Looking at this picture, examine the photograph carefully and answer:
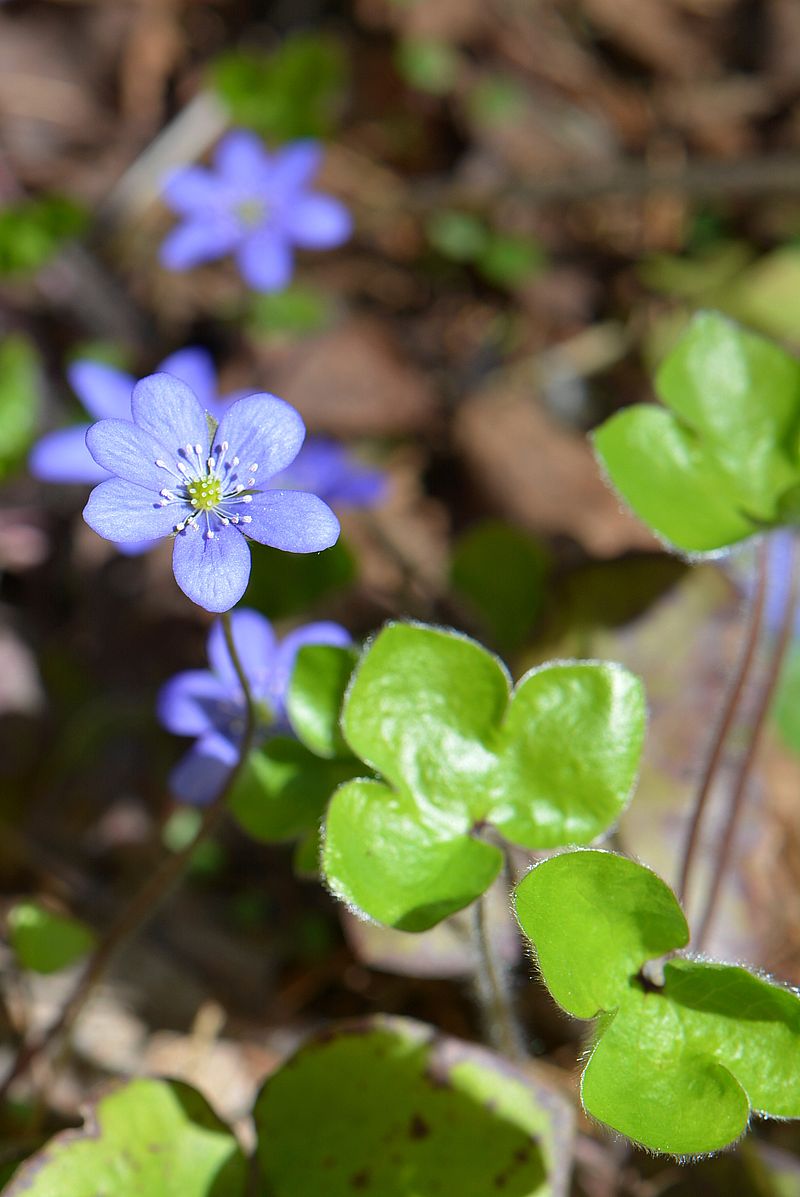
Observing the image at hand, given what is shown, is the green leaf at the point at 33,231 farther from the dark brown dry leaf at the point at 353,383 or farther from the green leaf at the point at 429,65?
the green leaf at the point at 429,65

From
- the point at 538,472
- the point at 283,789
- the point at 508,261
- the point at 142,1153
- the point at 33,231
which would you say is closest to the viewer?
the point at 142,1153

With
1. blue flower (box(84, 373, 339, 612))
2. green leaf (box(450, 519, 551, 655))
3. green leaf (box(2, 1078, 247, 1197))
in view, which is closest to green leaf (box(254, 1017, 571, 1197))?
→ green leaf (box(2, 1078, 247, 1197))

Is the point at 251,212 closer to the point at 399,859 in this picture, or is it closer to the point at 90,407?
the point at 90,407

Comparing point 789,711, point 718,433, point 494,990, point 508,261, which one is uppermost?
point 718,433

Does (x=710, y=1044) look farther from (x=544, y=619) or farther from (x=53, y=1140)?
(x=544, y=619)

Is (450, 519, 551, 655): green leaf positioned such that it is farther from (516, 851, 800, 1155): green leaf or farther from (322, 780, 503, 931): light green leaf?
(516, 851, 800, 1155): green leaf

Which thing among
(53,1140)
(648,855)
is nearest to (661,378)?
(648,855)

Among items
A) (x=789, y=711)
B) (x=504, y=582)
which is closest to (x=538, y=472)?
(x=504, y=582)

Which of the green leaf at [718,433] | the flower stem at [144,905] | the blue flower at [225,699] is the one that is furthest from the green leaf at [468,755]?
the green leaf at [718,433]

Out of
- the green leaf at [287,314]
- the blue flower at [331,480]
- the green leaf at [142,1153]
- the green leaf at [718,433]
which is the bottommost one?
the green leaf at [142,1153]
